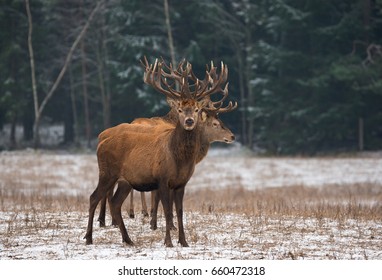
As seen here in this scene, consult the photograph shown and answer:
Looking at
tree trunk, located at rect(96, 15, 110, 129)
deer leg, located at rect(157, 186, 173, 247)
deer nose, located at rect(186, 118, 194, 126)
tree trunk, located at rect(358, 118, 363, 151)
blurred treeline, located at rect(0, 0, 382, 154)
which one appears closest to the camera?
deer leg, located at rect(157, 186, 173, 247)

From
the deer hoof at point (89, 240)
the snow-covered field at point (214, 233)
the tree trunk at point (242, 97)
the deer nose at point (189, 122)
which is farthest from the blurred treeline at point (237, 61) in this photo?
the deer hoof at point (89, 240)

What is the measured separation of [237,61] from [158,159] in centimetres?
3188

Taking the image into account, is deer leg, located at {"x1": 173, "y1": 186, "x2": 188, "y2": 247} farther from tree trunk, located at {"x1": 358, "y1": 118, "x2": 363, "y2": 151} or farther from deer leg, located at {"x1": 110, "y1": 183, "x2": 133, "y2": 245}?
tree trunk, located at {"x1": 358, "y1": 118, "x2": 363, "y2": 151}

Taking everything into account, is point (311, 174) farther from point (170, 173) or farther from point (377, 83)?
point (170, 173)

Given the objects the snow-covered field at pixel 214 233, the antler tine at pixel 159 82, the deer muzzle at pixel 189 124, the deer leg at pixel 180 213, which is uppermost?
the antler tine at pixel 159 82

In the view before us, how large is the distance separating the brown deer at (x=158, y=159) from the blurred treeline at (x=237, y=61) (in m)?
22.8

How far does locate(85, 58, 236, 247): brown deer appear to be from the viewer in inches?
413

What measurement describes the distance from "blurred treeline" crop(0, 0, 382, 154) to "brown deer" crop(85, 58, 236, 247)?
2276 centimetres

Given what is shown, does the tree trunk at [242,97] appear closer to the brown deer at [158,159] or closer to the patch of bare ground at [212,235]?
the patch of bare ground at [212,235]

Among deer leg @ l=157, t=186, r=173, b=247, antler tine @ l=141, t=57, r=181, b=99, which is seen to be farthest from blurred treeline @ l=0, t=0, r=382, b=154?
deer leg @ l=157, t=186, r=173, b=247

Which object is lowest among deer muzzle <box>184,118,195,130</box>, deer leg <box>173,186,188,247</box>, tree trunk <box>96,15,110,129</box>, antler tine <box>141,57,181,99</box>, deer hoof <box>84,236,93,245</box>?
deer hoof <box>84,236,93,245</box>

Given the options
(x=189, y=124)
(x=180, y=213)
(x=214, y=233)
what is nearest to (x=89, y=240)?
(x=180, y=213)

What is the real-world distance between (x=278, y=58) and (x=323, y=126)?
149 inches

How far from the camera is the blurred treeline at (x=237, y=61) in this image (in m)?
35.2
